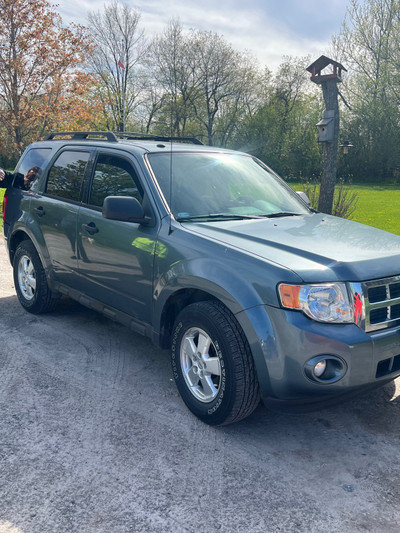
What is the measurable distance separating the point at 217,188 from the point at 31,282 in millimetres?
2560

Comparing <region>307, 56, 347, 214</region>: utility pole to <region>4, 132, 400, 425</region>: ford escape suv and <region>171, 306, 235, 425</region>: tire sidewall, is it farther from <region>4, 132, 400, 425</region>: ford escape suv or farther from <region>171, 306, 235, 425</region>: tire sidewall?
<region>171, 306, 235, 425</region>: tire sidewall

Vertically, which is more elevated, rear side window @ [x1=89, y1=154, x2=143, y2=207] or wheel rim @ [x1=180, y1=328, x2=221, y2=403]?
rear side window @ [x1=89, y1=154, x2=143, y2=207]

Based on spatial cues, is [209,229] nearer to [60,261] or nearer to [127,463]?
[127,463]

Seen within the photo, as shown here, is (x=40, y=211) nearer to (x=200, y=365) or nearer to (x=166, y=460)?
(x=200, y=365)

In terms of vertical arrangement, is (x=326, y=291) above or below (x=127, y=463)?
above

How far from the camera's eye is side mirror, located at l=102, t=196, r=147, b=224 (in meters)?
3.60

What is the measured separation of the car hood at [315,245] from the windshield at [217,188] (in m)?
0.20

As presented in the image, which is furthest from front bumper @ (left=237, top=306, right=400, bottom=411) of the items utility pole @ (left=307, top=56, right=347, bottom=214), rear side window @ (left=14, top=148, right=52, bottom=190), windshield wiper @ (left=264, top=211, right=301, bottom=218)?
utility pole @ (left=307, top=56, right=347, bottom=214)

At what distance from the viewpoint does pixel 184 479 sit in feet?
9.21

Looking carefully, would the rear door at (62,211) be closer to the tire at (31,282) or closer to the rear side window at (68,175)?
the rear side window at (68,175)

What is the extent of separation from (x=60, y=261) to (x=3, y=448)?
2.19 meters

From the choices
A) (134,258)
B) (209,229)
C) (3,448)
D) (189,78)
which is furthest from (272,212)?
(189,78)

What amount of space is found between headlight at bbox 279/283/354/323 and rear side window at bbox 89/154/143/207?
62.0 inches

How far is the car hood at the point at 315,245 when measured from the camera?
2.96m
